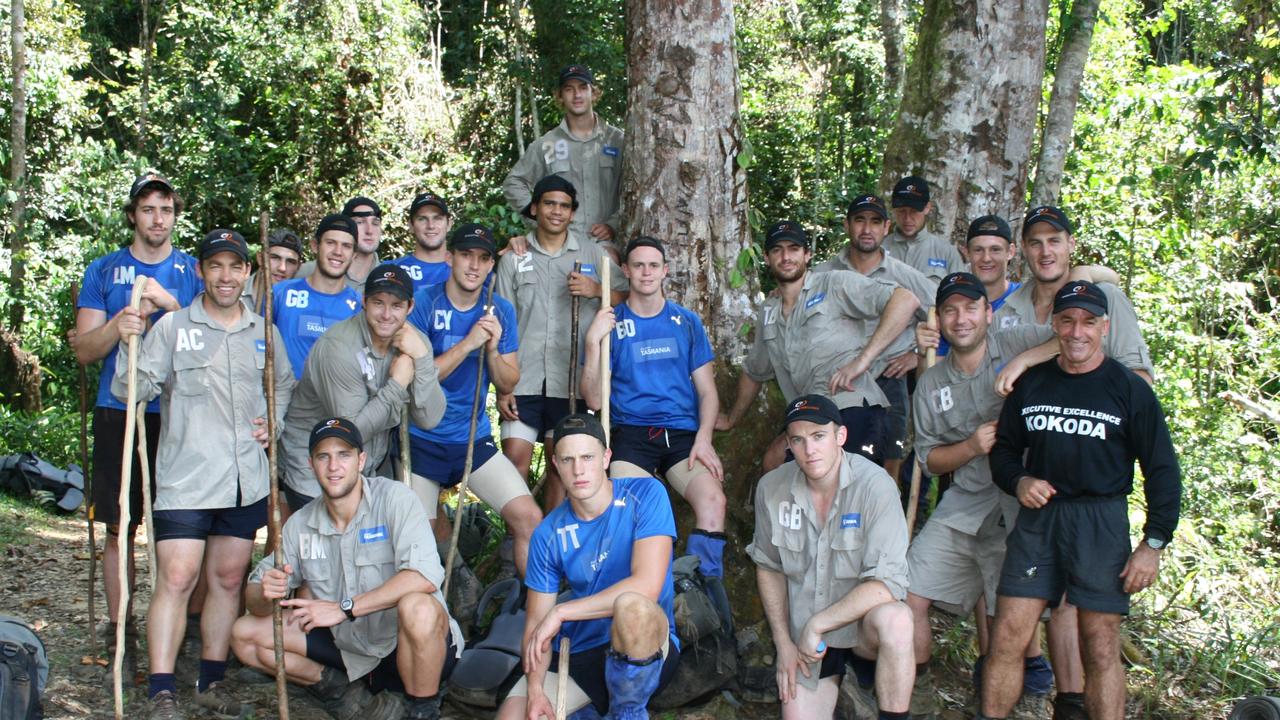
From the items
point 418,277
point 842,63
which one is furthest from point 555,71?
point 418,277

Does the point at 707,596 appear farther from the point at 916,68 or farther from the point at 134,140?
the point at 134,140

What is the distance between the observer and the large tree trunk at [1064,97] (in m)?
11.0

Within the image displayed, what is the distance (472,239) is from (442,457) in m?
1.21

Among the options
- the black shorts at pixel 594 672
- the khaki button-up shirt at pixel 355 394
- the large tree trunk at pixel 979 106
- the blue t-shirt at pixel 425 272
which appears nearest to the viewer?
the black shorts at pixel 594 672

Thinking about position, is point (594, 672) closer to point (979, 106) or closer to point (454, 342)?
point (454, 342)

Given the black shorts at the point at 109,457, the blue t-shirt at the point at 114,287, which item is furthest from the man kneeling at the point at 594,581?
the blue t-shirt at the point at 114,287

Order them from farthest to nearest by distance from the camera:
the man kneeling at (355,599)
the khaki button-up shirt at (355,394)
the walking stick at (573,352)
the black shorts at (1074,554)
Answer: the walking stick at (573,352) < the khaki button-up shirt at (355,394) < the man kneeling at (355,599) < the black shorts at (1074,554)

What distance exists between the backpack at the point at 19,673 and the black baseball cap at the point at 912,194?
5.23 m

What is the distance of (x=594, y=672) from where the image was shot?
16.2 feet

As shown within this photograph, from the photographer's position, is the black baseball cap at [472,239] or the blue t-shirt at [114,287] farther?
the black baseball cap at [472,239]

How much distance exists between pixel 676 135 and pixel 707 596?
2.81 metres

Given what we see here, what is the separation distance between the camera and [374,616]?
5285mm

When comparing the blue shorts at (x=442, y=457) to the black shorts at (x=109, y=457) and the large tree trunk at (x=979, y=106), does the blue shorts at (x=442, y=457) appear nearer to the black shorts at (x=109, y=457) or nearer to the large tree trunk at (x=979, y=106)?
the black shorts at (x=109, y=457)

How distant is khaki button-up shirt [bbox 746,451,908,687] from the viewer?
497cm
